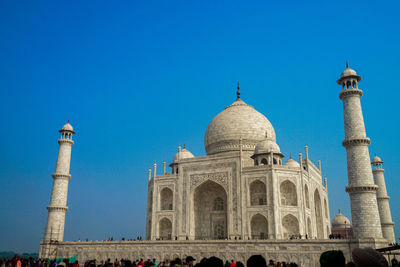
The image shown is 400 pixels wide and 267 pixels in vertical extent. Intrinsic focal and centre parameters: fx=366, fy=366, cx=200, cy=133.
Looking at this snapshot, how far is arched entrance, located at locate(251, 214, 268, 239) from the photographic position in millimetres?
22953

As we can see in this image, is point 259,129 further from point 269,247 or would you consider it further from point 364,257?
point 364,257

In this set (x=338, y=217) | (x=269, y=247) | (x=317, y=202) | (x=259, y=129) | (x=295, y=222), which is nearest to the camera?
(x=269, y=247)

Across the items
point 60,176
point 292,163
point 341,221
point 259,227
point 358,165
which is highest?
point 292,163

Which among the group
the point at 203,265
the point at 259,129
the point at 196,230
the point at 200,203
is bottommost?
the point at 203,265

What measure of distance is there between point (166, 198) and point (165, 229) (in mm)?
2194

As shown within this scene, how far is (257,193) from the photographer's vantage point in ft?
78.8

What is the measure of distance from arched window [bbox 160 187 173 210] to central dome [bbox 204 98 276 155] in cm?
506

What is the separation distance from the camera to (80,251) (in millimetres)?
23547

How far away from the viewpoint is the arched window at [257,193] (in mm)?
23719

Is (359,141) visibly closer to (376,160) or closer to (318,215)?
(318,215)

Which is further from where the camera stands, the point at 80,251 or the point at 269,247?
the point at 80,251

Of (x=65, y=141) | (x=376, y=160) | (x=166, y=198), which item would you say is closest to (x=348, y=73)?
(x=376, y=160)

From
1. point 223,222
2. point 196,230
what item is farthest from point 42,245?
point 223,222

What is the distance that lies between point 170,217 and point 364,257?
23674 millimetres
